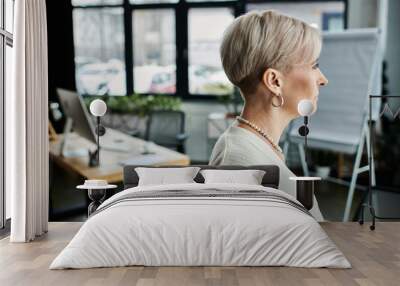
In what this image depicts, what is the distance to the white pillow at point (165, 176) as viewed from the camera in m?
5.16

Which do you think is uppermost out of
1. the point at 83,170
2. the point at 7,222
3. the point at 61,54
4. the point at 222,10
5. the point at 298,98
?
the point at 222,10

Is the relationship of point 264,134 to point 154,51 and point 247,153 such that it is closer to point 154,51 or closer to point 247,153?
point 247,153

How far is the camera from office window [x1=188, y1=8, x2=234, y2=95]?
584cm

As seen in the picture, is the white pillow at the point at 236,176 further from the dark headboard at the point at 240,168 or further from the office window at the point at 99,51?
the office window at the point at 99,51

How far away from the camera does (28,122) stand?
4828mm

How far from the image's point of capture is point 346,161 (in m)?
5.84

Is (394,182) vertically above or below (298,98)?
below

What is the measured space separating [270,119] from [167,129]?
102 cm

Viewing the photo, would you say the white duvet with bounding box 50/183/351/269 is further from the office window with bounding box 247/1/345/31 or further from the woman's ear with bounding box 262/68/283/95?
the office window with bounding box 247/1/345/31

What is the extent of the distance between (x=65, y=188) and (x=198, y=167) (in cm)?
145

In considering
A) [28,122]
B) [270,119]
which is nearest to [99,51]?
[28,122]

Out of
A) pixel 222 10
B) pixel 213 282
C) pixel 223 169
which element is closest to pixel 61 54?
pixel 222 10

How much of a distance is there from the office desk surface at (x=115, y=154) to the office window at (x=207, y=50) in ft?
2.23

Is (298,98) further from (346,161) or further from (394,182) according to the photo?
(394,182)
